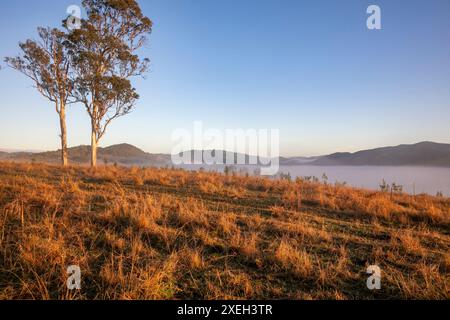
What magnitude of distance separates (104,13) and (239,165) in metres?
16.0

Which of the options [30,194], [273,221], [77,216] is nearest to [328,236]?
[273,221]

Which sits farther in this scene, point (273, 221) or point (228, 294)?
point (273, 221)

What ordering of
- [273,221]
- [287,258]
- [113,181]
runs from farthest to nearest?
[113,181] → [273,221] → [287,258]

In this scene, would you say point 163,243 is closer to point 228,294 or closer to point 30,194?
point 228,294

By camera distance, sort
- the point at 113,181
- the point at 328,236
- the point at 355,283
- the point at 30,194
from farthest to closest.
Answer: the point at 113,181, the point at 30,194, the point at 328,236, the point at 355,283

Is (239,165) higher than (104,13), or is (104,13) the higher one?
(104,13)

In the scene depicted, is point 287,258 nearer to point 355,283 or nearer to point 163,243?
point 355,283

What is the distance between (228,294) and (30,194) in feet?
17.2

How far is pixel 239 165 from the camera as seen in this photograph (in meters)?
16.6

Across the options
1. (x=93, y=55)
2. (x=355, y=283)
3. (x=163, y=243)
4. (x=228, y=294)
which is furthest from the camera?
(x=93, y=55)

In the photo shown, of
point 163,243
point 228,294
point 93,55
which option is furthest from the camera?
point 93,55

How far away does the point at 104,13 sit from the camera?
1934cm

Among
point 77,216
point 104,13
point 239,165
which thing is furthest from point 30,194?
point 104,13

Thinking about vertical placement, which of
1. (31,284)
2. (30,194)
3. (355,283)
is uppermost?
(30,194)
